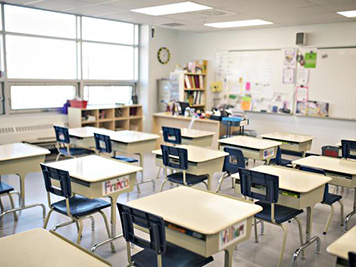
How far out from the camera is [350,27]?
22.7 ft

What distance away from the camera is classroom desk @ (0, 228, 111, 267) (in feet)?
5.86

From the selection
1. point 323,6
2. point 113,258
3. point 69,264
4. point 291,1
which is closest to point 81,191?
point 113,258

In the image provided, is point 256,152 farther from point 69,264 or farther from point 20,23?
point 20,23

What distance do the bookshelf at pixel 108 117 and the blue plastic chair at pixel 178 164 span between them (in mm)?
3310

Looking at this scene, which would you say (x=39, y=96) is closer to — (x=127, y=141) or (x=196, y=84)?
(x=127, y=141)

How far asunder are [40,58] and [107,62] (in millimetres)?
1698

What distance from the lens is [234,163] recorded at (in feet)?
15.8

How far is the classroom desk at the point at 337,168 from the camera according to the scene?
3.77 m

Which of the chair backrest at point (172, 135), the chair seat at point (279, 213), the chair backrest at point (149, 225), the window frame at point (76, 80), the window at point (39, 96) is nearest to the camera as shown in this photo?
the chair backrest at point (149, 225)

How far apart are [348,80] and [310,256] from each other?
4.68 metres

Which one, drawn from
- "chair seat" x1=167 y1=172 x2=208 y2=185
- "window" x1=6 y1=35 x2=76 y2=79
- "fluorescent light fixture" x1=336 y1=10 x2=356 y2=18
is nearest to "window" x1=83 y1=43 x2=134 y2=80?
"window" x1=6 y1=35 x2=76 y2=79

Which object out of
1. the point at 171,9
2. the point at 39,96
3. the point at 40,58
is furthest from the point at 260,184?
the point at 40,58

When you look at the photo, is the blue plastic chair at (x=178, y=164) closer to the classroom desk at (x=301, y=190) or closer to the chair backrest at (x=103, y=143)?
the classroom desk at (x=301, y=190)

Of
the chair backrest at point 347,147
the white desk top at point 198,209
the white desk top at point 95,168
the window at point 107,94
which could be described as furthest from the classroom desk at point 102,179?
the window at point 107,94
